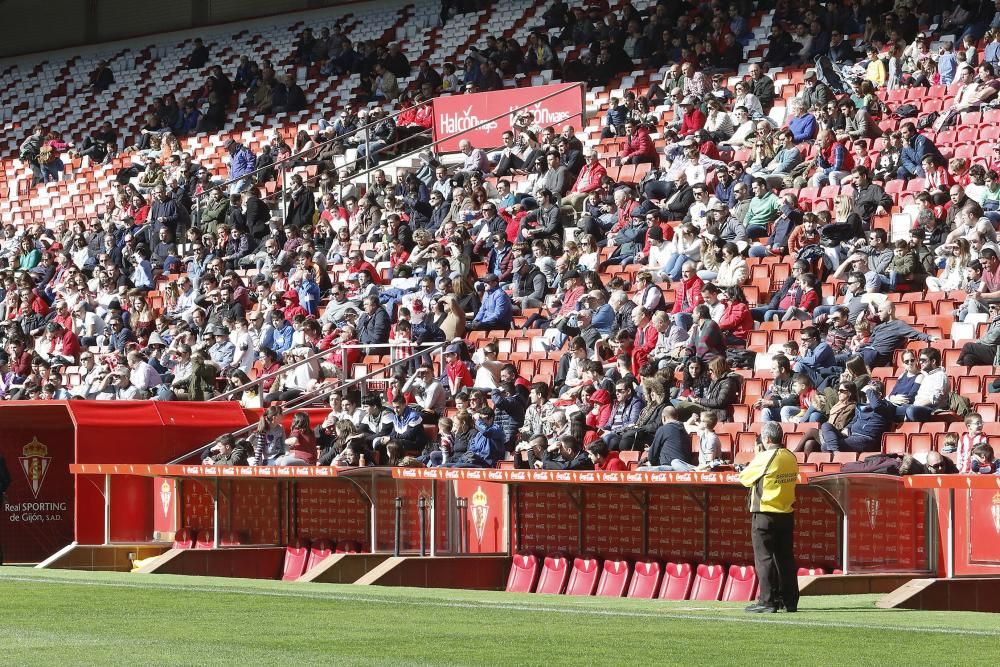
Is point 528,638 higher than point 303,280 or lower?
lower

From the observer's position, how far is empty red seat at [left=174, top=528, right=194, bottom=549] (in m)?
19.1

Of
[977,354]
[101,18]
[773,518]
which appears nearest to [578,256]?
[977,354]

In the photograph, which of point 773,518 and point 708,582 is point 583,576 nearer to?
point 708,582

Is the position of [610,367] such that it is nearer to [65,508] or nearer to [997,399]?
[997,399]

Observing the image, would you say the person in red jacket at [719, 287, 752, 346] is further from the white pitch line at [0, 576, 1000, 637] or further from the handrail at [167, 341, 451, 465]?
the white pitch line at [0, 576, 1000, 637]

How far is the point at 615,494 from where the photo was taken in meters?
15.8

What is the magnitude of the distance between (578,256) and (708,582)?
6.77 m

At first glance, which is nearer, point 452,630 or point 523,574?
point 452,630

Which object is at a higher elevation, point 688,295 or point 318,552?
point 688,295

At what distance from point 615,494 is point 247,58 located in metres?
21.1

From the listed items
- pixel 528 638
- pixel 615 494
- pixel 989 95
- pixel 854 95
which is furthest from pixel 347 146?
pixel 528 638

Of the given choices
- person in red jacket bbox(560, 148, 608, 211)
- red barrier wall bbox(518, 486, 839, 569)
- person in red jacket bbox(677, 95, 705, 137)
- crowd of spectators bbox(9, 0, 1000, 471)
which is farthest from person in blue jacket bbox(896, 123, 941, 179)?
red barrier wall bbox(518, 486, 839, 569)

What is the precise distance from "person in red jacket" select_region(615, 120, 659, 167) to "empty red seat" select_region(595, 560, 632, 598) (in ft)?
28.7

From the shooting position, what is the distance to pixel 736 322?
18203 millimetres
